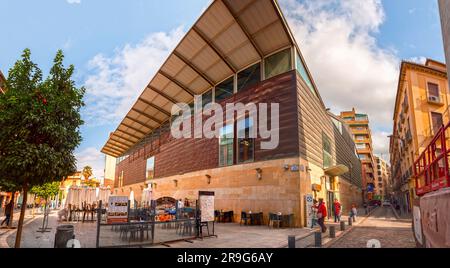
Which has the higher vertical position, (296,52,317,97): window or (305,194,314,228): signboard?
(296,52,317,97): window

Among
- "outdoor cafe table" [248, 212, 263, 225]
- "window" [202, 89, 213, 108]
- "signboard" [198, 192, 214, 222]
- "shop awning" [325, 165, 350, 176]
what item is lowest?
"outdoor cafe table" [248, 212, 263, 225]

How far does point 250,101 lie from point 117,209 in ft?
43.1

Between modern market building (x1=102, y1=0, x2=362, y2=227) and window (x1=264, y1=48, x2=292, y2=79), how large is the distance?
75 mm

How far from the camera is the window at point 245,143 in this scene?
19812mm

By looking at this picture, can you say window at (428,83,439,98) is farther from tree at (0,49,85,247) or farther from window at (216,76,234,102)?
tree at (0,49,85,247)

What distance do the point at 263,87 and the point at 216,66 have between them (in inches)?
184

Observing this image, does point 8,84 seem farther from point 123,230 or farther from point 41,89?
point 123,230

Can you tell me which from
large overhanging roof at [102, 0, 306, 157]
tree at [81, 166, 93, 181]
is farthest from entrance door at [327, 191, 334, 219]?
tree at [81, 166, 93, 181]

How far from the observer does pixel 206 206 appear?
1242 centimetres

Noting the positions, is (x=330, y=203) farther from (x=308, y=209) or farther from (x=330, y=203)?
(x=308, y=209)

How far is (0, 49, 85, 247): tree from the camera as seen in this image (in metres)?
7.55

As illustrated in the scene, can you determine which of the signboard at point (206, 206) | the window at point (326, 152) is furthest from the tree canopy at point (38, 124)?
the window at point (326, 152)

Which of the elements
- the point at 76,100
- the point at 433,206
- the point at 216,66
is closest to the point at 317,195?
the point at 216,66

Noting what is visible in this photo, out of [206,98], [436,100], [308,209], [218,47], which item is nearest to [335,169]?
[308,209]
